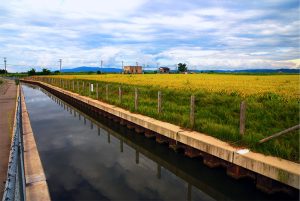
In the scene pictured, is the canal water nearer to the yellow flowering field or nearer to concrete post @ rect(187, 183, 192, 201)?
concrete post @ rect(187, 183, 192, 201)

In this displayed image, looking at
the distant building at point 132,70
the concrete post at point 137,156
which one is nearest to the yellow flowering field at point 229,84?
the concrete post at point 137,156

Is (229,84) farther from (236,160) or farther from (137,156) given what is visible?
(236,160)

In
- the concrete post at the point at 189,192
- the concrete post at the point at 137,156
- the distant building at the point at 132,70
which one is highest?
the distant building at the point at 132,70

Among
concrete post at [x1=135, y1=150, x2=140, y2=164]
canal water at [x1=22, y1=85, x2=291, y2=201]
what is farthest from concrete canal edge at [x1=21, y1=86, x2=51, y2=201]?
concrete post at [x1=135, y1=150, x2=140, y2=164]

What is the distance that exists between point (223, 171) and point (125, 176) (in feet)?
9.94

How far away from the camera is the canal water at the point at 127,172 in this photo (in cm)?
795

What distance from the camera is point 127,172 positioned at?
9594mm

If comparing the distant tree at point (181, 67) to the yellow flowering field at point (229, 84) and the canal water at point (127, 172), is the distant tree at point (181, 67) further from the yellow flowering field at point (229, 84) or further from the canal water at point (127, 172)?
the canal water at point (127, 172)

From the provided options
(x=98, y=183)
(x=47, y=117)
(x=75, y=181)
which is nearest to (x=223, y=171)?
(x=98, y=183)

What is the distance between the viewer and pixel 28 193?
6.51m

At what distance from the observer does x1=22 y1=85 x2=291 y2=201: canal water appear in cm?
795

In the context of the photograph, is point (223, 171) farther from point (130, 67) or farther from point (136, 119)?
point (130, 67)

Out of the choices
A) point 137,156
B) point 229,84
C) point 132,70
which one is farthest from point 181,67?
point 137,156

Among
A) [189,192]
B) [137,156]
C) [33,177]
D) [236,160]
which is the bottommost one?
[189,192]
